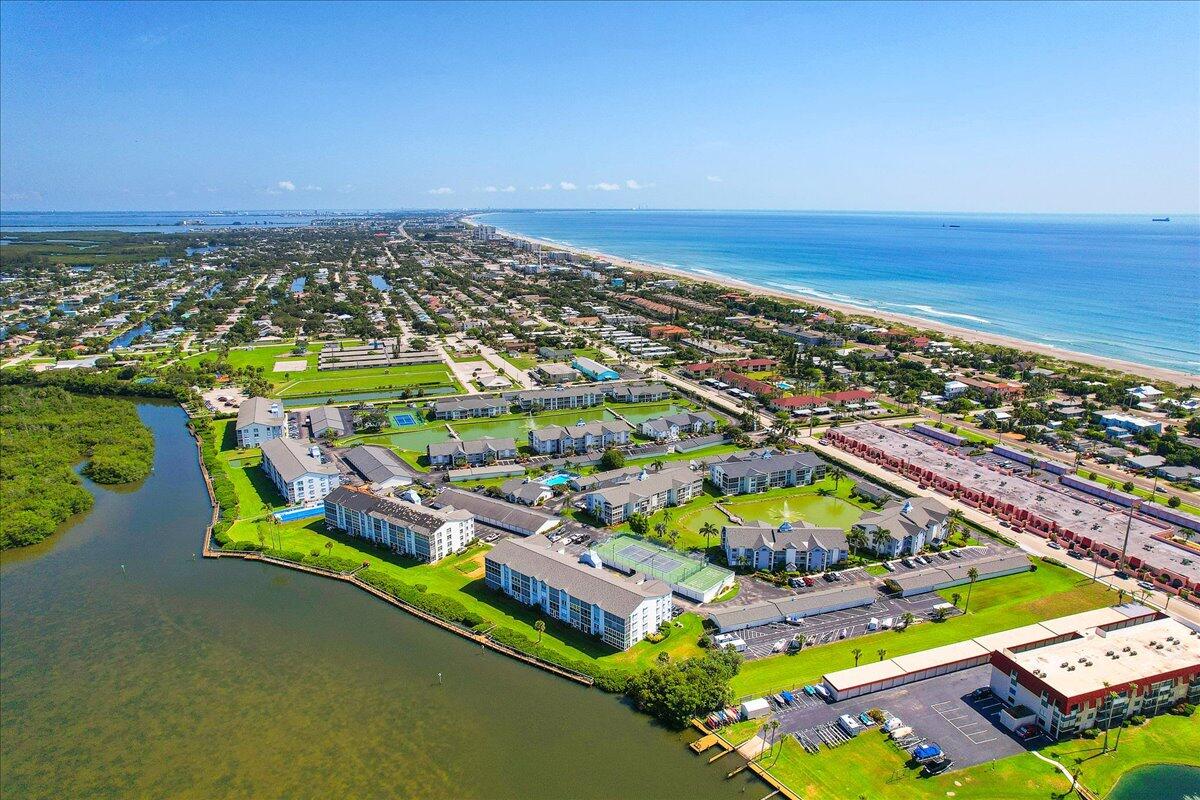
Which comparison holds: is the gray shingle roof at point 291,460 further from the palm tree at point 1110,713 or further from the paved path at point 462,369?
the palm tree at point 1110,713

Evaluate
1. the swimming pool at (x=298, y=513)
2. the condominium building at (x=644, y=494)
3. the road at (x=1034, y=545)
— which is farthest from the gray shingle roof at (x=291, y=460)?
the road at (x=1034, y=545)

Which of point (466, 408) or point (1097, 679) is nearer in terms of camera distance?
point (1097, 679)

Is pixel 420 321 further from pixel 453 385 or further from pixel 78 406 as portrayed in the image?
pixel 78 406

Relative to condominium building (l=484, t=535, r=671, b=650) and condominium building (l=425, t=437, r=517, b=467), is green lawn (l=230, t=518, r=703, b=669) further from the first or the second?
condominium building (l=425, t=437, r=517, b=467)

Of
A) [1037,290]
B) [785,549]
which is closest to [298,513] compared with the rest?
[785,549]

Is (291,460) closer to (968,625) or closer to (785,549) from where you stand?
(785,549)

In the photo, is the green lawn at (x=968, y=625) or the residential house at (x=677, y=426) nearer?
the green lawn at (x=968, y=625)
